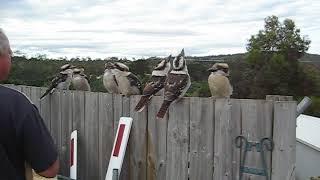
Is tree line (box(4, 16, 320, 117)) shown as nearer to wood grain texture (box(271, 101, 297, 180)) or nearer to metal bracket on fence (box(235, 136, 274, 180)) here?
metal bracket on fence (box(235, 136, 274, 180))

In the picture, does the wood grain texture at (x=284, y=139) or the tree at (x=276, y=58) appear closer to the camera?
the wood grain texture at (x=284, y=139)

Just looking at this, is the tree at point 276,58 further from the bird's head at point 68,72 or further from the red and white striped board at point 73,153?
the red and white striped board at point 73,153

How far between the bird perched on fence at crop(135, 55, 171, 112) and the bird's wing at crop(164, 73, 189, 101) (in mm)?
284

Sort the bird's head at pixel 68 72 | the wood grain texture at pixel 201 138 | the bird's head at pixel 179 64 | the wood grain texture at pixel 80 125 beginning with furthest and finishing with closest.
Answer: the bird's head at pixel 68 72 → the wood grain texture at pixel 80 125 → the bird's head at pixel 179 64 → the wood grain texture at pixel 201 138

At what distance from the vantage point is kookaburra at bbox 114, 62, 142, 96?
5336 mm

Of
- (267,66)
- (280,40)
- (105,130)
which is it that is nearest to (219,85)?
(105,130)

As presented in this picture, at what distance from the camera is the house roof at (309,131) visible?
26.8ft

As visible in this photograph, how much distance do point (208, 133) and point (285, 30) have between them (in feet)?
41.9

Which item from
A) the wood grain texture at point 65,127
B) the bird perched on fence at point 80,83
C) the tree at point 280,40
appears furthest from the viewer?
the tree at point 280,40

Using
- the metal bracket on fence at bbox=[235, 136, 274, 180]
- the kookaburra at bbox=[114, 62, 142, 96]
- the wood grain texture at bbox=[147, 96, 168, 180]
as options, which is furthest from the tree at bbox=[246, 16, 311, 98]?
the metal bracket on fence at bbox=[235, 136, 274, 180]

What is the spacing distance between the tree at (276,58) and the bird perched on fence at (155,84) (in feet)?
25.9

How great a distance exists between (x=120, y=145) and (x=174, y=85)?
991mm

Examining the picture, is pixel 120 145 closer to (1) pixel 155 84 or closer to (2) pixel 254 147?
(1) pixel 155 84

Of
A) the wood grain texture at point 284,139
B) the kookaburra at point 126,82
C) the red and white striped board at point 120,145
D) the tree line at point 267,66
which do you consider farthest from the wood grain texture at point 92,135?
the tree line at point 267,66
